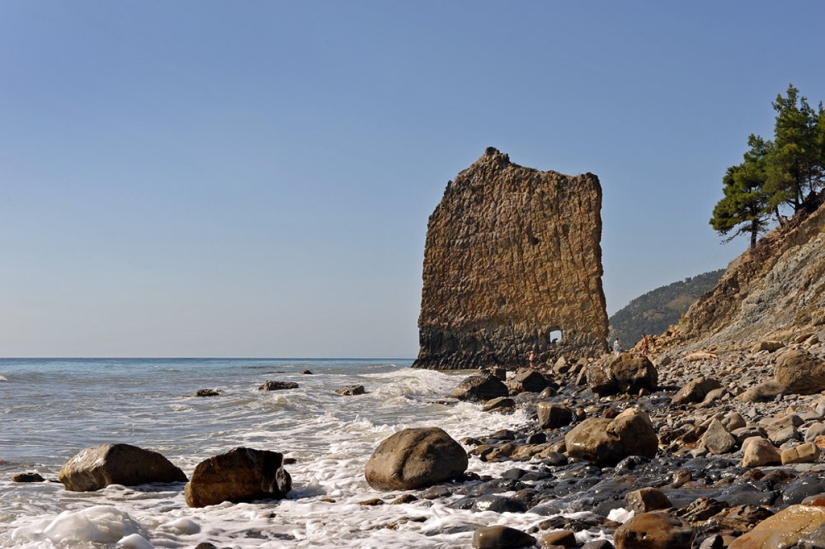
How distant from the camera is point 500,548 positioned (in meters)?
5.25

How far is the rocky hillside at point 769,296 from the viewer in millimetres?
20781

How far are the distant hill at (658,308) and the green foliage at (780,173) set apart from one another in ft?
179

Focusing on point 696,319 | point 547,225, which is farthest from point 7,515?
point 547,225

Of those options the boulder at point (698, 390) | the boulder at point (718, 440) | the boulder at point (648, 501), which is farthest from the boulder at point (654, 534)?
the boulder at point (698, 390)

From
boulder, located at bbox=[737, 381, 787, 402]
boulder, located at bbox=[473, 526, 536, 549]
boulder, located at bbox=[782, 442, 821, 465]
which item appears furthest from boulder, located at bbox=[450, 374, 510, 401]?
boulder, located at bbox=[473, 526, 536, 549]

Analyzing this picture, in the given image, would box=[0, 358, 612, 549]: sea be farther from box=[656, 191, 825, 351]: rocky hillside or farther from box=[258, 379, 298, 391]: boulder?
box=[656, 191, 825, 351]: rocky hillside

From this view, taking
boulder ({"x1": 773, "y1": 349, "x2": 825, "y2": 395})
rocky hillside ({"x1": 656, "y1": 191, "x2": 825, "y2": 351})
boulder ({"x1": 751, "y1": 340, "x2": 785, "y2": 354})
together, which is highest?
rocky hillside ({"x1": 656, "y1": 191, "x2": 825, "y2": 351})

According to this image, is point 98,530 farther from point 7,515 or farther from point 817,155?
point 817,155

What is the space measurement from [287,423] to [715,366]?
968cm

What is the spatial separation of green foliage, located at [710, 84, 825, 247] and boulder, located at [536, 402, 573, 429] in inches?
900

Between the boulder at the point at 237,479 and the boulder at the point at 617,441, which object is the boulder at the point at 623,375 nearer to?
the boulder at the point at 617,441

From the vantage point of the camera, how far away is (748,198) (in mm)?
31938

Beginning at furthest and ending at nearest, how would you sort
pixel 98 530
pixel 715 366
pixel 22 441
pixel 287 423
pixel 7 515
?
pixel 715 366 → pixel 287 423 → pixel 22 441 → pixel 7 515 → pixel 98 530

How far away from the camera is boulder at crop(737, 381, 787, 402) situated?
32.5 feet
